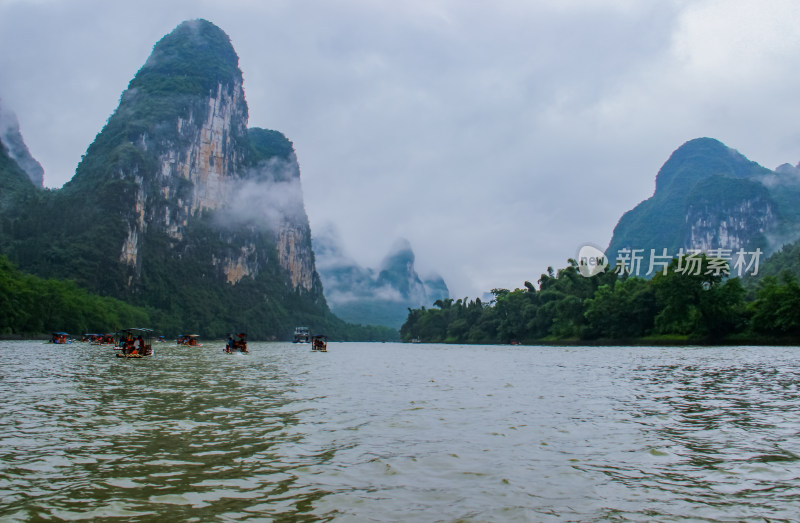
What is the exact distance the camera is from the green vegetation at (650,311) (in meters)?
69.2

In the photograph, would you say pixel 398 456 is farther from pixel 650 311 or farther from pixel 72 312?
pixel 72 312

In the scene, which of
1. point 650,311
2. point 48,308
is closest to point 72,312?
point 48,308

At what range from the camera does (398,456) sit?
1034 cm

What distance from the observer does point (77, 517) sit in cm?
672

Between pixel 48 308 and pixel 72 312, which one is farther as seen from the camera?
pixel 72 312

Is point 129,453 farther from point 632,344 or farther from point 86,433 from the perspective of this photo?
point 632,344

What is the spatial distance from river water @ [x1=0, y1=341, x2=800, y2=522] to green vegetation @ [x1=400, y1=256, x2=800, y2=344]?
58.1m

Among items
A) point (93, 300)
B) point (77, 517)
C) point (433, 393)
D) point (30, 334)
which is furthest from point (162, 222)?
point (77, 517)

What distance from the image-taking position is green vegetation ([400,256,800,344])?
6919 centimetres

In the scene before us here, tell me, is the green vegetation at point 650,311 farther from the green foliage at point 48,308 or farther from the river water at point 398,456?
the green foliage at point 48,308

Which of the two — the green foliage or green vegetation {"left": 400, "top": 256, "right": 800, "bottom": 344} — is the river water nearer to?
green vegetation {"left": 400, "top": 256, "right": 800, "bottom": 344}

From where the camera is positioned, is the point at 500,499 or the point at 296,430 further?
the point at 296,430

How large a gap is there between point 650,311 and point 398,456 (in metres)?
88.4

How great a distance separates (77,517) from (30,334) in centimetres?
9594
